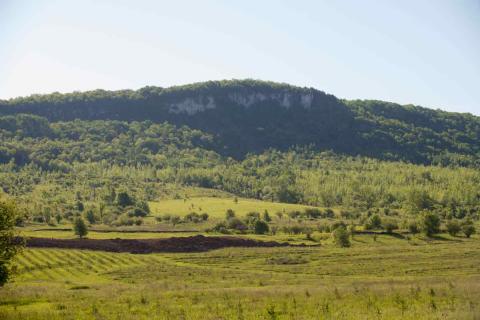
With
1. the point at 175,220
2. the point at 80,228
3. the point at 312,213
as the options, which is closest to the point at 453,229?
the point at 312,213

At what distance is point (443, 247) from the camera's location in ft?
294

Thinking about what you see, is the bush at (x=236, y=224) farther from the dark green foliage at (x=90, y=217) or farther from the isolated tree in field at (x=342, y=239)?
the dark green foliage at (x=90, y=217)

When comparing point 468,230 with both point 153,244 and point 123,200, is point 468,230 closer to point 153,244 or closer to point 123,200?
point 153,244

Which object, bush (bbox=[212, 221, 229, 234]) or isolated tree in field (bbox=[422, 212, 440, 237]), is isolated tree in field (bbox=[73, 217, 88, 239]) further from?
isolated tree in field (bbox=[422, 212, 440, 237])

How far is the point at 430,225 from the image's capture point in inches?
4222

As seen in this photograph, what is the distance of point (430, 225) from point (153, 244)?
58.5 metres

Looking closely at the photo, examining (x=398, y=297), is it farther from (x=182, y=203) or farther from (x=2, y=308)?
(x=182, y=203)


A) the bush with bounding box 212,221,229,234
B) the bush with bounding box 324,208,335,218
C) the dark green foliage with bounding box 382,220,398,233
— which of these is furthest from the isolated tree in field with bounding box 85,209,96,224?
the dark green foliage with bounding box 382,220,398,233

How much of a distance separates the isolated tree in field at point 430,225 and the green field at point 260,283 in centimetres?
375

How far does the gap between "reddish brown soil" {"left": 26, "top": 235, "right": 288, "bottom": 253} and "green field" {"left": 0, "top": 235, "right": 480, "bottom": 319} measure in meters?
5.48

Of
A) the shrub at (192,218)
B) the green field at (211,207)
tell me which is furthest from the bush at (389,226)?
the shrub at (192,218)

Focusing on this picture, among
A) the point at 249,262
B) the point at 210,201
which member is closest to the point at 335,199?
the point at 210,201

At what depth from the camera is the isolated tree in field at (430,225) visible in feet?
352

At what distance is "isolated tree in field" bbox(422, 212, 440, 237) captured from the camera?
352ft
